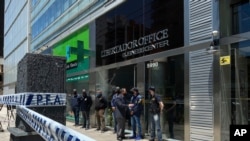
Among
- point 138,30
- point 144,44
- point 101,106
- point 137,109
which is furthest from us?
point 101,106

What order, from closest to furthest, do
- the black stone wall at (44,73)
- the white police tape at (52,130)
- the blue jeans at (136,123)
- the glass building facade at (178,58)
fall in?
the white police tape at (52,130) < the black stone wall at (44,73) < the glass building facade at (178,58) < the blue jeans at (136,123)

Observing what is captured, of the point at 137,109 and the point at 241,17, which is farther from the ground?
the point at 241,17

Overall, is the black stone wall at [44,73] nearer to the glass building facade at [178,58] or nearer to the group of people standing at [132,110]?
the glass building facade at [178,58]

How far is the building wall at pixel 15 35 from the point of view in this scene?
43.7 metres

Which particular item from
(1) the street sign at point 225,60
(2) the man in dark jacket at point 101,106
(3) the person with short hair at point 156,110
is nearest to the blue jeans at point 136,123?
(3) the person with short hair at point 156,110

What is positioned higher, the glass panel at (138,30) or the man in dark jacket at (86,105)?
the glass panel at (138,30)

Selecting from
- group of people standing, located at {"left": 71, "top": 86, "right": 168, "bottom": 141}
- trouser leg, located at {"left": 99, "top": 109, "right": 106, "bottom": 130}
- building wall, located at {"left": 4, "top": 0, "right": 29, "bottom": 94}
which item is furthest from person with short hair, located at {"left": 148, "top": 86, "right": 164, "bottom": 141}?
building wall, located at {"left": 4, "top": 0, "right": 29, "bottom": 94}

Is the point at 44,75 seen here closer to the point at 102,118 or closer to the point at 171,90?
→ the point at 171,90

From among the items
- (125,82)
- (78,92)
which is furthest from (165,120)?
(78,92)

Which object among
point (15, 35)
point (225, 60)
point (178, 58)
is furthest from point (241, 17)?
point (15, 35)

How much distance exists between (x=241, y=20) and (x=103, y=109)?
26.9ft

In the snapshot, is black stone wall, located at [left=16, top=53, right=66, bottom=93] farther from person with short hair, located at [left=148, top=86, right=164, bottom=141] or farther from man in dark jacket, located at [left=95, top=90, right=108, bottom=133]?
man in dark jacket, located at [left=95, top=90, right=108, bottom=133]

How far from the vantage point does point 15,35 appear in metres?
52.9

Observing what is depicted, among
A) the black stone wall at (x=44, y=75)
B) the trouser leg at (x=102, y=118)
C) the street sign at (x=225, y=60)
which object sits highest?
the street sign at (x=225, y=60)
